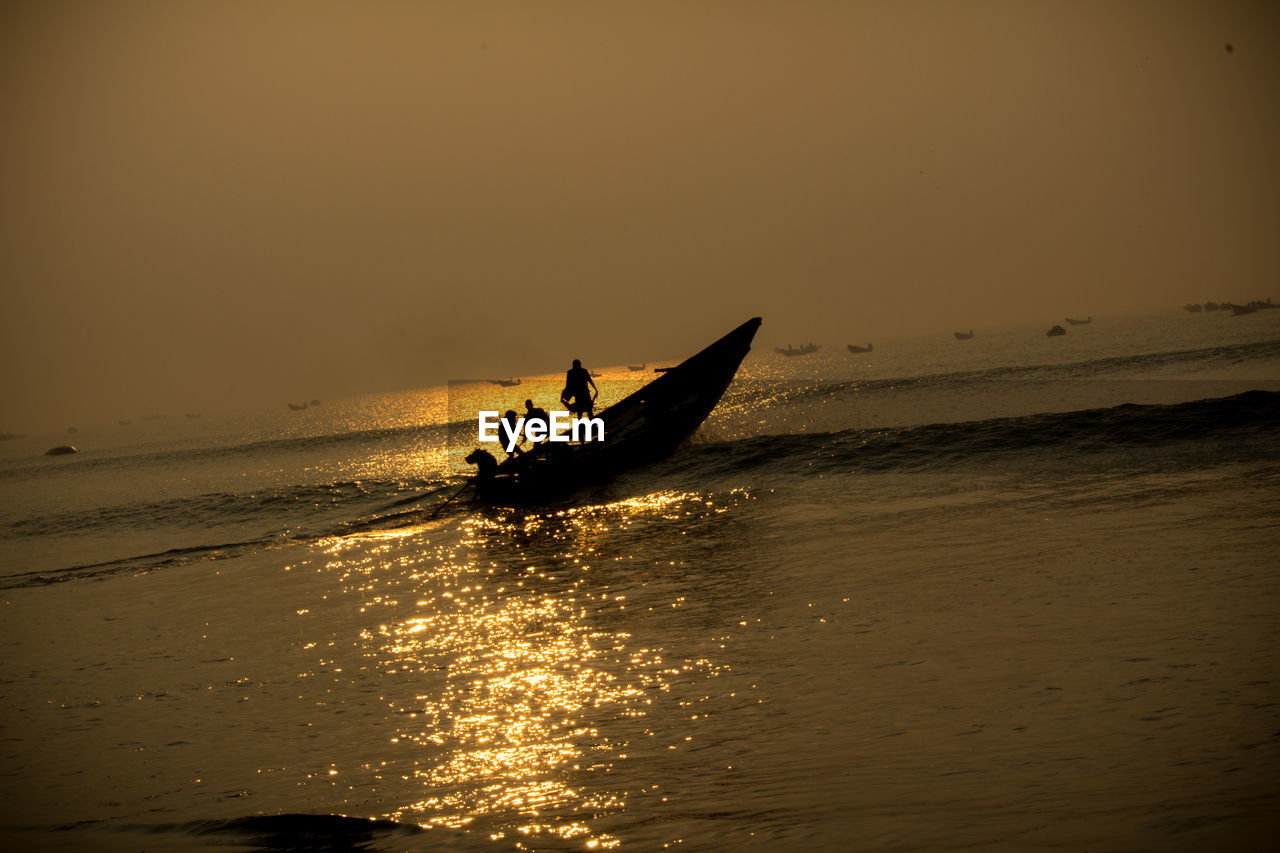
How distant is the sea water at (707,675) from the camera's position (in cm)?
463

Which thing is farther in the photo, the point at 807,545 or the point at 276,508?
the point at 276,508

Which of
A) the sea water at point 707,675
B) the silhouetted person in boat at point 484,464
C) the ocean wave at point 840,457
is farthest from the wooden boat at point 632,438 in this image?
the sea water at point 707,675

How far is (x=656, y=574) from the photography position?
10977 millimetres

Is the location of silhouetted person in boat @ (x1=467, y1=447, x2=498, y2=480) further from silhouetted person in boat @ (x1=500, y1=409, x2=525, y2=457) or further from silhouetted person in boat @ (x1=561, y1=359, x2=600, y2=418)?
silhouetted person in boat @ (x1=561, y1=359, x2=600, y2=418)

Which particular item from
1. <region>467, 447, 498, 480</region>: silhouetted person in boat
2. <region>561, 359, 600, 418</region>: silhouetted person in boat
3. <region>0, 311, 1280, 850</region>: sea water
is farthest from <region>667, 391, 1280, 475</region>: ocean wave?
<region>467, 447, 498, 480</region>: silhouetted person in boat

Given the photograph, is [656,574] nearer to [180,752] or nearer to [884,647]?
[884,647]

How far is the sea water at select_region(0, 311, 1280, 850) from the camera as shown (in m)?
4.63

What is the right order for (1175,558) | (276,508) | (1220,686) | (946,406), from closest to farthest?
1. (1220,686)
2. (1175,558)
3. (276,508)
4. (946,406)

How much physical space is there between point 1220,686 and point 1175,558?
3550mm

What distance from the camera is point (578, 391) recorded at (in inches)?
832

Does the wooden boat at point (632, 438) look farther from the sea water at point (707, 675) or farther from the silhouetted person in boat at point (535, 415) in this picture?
the sea water at point (707, 675)

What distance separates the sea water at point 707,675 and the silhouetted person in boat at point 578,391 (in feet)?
16.8

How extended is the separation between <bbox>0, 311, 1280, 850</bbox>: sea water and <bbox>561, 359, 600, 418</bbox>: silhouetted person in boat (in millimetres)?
5123

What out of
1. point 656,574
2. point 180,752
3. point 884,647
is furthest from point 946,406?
point 180,752
